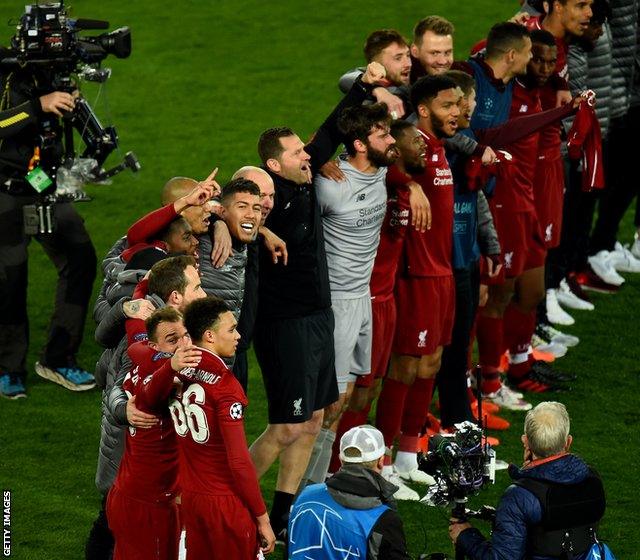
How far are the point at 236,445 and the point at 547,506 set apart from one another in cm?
124

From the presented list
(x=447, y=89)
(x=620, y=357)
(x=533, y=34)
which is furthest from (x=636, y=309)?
(x=447, y=89)

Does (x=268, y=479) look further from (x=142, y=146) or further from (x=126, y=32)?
(x=142, y=146)

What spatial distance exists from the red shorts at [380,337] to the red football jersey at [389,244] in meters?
0.05

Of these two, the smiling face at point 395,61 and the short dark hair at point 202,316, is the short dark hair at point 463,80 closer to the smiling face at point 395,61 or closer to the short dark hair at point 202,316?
the smiling face at point 395,61

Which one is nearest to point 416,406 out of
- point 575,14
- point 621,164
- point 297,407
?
point 297,407

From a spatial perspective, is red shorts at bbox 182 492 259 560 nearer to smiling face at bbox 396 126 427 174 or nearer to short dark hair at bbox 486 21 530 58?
smiling face at bbox 396 126 427 174

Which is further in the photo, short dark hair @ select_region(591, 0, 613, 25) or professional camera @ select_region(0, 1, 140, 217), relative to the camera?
short dark hair @ select_region(591, 0, 613, 25)

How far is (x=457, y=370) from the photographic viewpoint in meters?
9.19

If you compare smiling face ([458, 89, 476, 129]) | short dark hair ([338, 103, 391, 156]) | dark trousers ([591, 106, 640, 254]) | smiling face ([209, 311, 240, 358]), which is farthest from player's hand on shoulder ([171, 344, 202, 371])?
dark trousers ([591, 106, 640, 254])

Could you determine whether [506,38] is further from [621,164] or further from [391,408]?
[621,164]

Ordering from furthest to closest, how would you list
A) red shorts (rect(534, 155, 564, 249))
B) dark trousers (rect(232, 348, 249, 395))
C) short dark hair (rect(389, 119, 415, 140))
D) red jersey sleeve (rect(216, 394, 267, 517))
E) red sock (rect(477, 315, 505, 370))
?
red shorts (rect(534, 155, 564, 249))
red sock (rect(477, 315, 505, 370))
short dark hair (rect(389, 119, 415, 140))
dark trousers (rect(232, 348, 249, 395))
red jersey sleeve (rect(216, 394, 267, 517))

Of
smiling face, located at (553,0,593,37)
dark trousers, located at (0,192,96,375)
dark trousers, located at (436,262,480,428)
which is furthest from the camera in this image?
smiling face, located at (553,0,593,37)

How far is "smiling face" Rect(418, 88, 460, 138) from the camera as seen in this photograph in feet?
28.0

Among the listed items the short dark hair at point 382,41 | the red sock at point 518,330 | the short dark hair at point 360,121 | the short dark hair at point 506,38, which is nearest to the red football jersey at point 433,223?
the short dark hair at point 360,121
